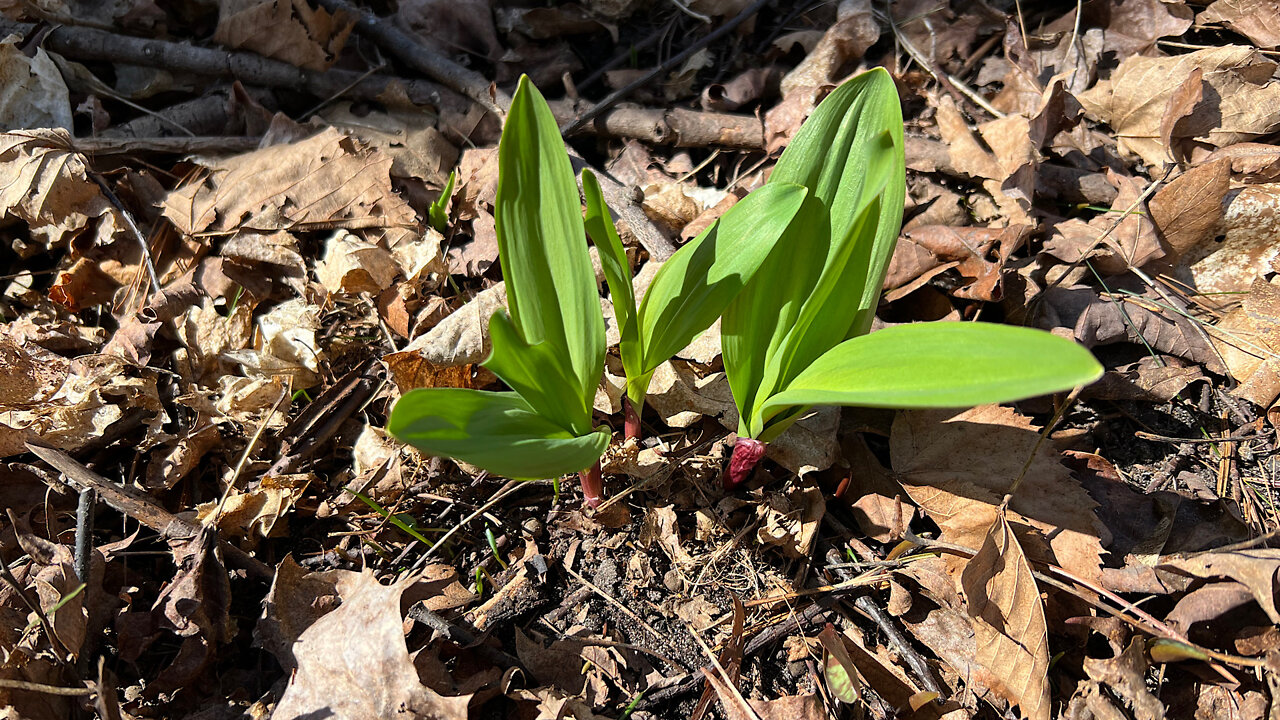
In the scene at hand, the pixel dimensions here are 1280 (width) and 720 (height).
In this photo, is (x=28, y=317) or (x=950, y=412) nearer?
(x=950, y=412)

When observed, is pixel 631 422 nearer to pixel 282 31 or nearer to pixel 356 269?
pixel 356 269

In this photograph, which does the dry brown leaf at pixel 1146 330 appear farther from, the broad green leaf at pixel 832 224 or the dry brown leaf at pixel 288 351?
the dry brown leaf at pixel 288 351

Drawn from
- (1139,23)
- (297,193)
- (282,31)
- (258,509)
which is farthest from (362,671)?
(1139,23)

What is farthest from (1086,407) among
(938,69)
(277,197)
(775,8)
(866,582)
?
(277,197)

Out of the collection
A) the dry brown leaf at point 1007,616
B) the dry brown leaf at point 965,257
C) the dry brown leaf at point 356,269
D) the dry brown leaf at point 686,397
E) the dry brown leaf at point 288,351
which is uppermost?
the dry brown leaf at point 356,269

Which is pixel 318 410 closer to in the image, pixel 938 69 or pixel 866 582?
pixel 866 582

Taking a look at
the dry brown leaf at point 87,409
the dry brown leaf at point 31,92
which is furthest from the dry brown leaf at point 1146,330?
the dry brown leaf at point 31,92

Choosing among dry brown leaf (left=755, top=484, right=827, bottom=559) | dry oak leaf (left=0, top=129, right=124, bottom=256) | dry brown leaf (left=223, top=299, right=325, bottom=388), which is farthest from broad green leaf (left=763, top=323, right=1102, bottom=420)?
dry oak leaf (left=0, top=129, right=124, bottom=256)
